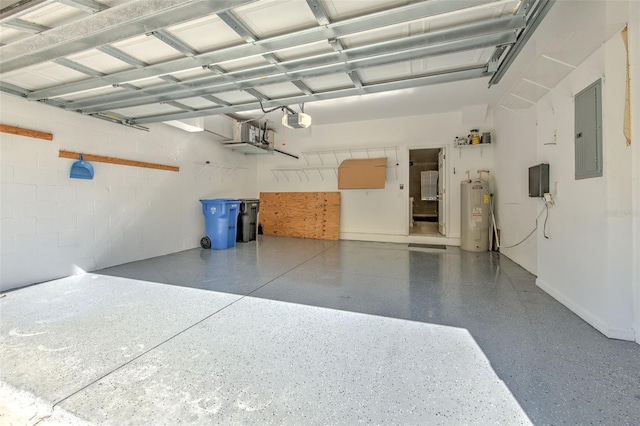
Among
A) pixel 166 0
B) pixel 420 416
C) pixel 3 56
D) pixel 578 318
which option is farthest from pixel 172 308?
pixel 578 318

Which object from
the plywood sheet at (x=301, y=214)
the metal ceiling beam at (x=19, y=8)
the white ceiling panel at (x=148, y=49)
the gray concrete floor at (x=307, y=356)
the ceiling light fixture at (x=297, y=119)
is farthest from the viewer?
the plywood sheet at (x=301, y=214)

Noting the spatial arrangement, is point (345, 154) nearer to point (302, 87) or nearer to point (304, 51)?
point (302, 87)

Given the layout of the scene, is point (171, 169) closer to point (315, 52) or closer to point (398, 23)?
point (315, 52)

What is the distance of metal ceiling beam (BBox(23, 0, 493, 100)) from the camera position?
160 cm

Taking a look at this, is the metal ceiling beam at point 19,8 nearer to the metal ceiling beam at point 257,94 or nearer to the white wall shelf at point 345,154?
the metal ceiling beam at point 257,94

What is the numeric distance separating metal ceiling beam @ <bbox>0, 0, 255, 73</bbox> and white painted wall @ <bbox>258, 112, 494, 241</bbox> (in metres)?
4.92

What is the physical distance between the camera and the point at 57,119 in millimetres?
3211

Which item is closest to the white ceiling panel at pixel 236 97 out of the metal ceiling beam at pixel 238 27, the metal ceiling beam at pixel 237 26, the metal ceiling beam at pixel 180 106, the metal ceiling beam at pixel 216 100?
the metal ceiling beam at pixel 216 100

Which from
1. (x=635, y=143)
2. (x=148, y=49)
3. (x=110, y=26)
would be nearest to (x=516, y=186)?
(x=635, y=143)

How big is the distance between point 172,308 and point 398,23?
2947mm

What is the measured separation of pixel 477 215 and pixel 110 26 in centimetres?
559

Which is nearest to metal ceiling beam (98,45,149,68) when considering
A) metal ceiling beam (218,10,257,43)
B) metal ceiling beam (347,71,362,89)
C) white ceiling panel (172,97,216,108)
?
white ceiling panel (172,97,216,108)

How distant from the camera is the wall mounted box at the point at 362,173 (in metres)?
5.85

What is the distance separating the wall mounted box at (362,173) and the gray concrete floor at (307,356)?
327cm
